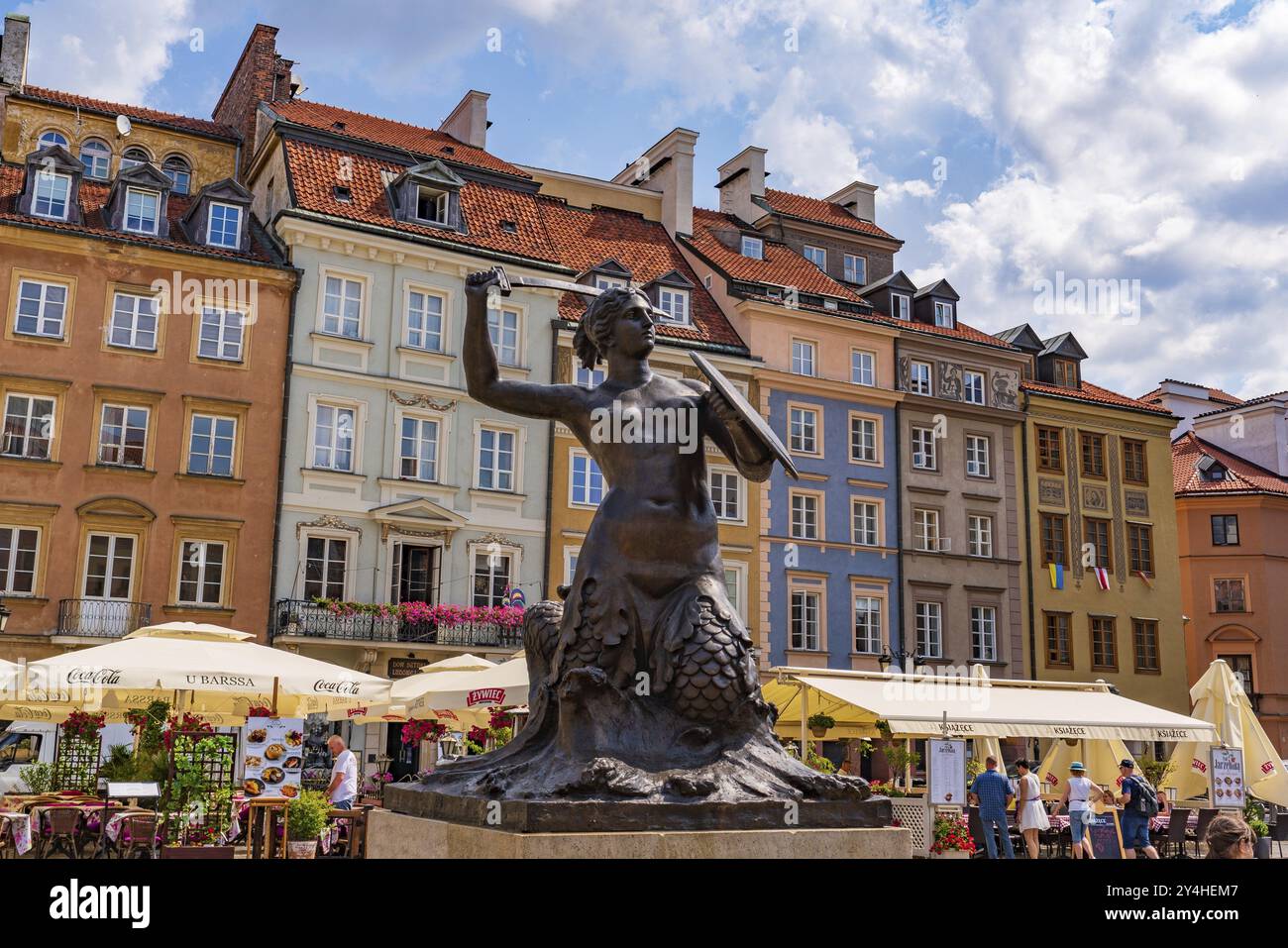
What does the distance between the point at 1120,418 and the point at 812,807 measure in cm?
3980

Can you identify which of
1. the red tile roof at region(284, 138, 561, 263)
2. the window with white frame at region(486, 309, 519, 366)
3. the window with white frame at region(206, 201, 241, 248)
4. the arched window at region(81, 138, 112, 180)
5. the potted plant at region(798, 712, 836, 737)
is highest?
the arched window at region(81, 138, 112, 180)

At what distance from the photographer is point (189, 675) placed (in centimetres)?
1398

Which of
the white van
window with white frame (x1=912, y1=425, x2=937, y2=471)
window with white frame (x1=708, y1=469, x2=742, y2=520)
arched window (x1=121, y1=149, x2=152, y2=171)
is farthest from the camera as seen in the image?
window with white frame (x1=912, y1=425, x2=937, y2=471)

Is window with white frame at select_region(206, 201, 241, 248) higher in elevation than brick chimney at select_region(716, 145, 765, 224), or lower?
lower

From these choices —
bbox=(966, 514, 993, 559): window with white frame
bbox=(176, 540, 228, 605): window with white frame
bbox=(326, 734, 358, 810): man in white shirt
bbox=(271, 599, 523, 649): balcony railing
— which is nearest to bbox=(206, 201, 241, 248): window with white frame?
bbox=(176, 540, 228, 605): window with white frame

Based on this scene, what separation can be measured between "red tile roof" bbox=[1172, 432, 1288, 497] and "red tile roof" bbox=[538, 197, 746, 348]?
18.4 m

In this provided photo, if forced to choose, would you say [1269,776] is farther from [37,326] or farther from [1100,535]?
[37,326]

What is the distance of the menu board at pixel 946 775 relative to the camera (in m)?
15.6

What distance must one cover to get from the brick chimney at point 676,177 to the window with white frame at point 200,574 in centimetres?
1797

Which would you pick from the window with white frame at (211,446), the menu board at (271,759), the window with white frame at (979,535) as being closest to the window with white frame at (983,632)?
the window with white frame at (979,535)

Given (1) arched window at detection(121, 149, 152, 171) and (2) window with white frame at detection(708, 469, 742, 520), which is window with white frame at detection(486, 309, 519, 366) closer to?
(2) window with white frame at detection(708, 469, 742, 520)

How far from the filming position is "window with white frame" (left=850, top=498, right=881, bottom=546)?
3622 centimetres

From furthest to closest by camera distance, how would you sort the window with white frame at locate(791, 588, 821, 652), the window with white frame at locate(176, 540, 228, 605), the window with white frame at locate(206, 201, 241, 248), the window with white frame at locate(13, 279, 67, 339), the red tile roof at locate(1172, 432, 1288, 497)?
the red tile roof at locate(1172, 432, 1288, 497)
the window with white frame at locate(791, 588, 821, 652)
the window with white frame at locate(206, 201, 241, 248)
the window with white frame at locate(176, 540, 228, 605)
the window with white frame at locate(13, 279, 67, 339)

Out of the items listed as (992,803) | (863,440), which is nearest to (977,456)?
(863,440)
